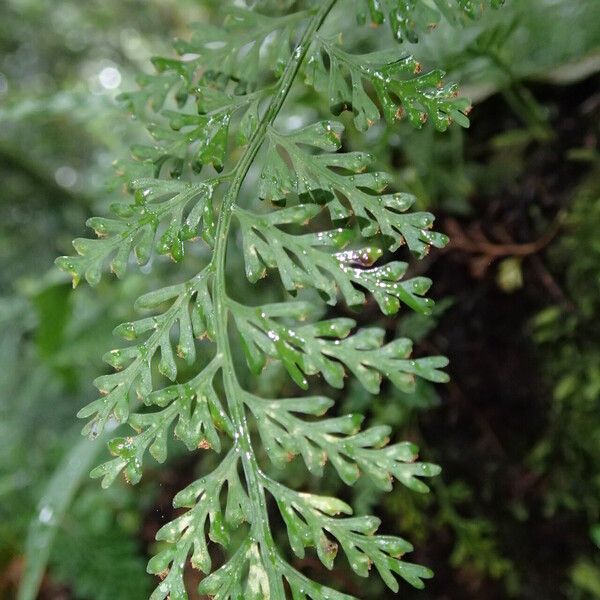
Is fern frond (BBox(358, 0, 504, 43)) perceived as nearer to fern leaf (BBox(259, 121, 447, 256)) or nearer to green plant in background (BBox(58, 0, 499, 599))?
green plant in background (BBox(58, 0, 499, 599))

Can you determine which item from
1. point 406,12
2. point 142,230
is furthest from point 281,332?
point 406,12

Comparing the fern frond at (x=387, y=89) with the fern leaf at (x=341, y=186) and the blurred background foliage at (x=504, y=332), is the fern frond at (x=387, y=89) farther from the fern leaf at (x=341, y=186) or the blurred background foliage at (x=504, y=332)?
the blurred background foliage at (x=504, y=332)

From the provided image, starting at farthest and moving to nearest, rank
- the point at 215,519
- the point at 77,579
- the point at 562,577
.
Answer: the point at 77,579 → the point at 562,577 → the point at 215,519

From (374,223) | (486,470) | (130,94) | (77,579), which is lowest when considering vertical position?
(77,579)

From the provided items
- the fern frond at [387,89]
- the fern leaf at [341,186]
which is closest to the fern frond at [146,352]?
the fern leaf at [341,186]

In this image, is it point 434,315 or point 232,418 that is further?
point 434,315

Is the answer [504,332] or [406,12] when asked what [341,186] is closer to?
[406,12]

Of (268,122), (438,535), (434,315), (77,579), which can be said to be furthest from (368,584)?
(268,122)

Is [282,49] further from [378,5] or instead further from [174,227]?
[174,227]
